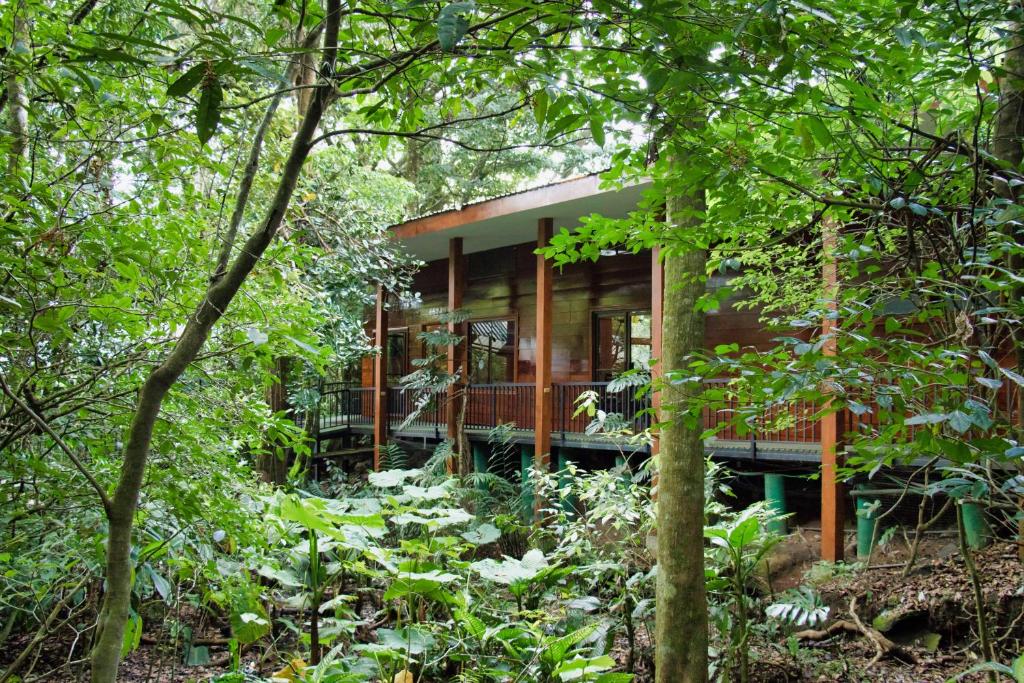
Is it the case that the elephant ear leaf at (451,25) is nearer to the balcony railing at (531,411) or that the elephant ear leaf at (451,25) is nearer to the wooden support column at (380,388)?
the balcony railing at (531,411)

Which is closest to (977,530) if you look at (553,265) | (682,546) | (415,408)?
(682,546)

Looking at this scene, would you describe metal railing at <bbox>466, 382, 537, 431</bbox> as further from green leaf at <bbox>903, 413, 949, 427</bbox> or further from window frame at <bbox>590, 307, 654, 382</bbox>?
green leaf at <bbox>903, 413, 949, 427</bbox>

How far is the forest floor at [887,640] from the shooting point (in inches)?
185

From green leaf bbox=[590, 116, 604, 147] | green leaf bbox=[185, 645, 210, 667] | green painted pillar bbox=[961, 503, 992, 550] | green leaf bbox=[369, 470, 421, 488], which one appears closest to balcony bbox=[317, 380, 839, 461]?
green painted pillar bbox=[961, 503, 992, 550]

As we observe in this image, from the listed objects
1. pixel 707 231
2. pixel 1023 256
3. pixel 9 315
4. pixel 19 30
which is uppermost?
pixel 19 30

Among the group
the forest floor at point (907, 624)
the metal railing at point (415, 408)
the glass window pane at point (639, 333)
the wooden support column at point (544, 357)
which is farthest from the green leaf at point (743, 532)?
the glass window pane at point (639, 333)

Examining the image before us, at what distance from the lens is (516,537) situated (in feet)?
28.1

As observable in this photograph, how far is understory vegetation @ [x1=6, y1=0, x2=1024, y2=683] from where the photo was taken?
5.76 feet

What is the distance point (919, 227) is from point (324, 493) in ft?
34.0

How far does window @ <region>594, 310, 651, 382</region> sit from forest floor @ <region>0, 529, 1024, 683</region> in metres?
5.69

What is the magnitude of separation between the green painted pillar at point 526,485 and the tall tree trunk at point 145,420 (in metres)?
6.91

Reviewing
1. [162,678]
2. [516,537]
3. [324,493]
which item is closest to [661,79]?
[162,678]

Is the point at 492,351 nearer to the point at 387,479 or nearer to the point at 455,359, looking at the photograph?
the point at 455,359

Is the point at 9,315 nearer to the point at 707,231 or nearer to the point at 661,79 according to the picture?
the point at 661,79
